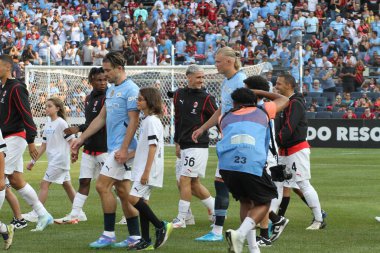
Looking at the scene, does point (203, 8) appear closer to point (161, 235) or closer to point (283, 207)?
point (283, 207)

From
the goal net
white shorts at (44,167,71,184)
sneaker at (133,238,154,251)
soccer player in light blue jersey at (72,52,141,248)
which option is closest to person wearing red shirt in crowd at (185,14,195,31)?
the goal net

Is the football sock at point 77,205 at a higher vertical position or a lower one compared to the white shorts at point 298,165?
lower

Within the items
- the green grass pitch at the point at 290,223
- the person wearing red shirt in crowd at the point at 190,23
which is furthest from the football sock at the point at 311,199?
the person wearing red shirt in crowd at the point at 190,23

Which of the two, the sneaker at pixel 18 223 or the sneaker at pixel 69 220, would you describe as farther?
the sneaker at pixel 69 220

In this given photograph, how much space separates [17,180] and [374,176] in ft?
36.3

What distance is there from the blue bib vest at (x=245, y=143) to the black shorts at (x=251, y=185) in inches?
2.3

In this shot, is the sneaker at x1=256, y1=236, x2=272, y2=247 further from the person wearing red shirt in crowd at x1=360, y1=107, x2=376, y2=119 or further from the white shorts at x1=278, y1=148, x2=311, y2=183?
the person wearing red shirt in crowd at x1=360, y1=107, x2=376, y2=119

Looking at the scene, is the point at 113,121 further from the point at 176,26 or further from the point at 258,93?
the point at 176,26

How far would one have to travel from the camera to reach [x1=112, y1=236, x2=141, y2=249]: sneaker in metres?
11.8

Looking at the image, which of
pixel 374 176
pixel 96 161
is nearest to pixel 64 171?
pixel 96 161

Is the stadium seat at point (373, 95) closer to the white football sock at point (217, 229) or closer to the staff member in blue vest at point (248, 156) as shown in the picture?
the white football sock at point (217, 229)

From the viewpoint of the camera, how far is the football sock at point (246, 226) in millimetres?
10203

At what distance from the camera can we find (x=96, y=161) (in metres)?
14.4

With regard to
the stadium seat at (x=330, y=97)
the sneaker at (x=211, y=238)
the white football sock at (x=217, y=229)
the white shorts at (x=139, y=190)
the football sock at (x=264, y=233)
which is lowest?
the stadium seat at (x=330, y=97)
